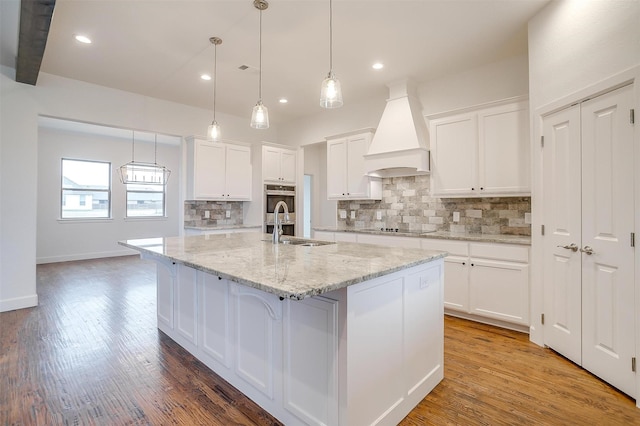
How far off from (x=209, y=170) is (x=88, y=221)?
4492mm

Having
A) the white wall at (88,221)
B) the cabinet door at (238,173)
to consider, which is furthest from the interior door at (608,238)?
the white wall at (88,221)

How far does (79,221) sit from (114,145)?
1.98m

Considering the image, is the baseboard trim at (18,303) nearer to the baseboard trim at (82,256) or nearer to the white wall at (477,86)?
the baseboard trim at (82,256)

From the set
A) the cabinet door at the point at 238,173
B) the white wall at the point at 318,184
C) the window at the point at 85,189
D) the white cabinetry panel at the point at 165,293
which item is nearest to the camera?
the white cabinetry panel at the point at 165,293

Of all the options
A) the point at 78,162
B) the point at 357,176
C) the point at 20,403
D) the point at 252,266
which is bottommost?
the point at 20,403

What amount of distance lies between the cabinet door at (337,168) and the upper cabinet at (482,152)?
4.67ft

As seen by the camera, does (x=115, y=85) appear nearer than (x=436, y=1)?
No

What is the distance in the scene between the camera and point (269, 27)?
2953mm

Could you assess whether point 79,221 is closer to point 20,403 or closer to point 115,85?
point 115,85

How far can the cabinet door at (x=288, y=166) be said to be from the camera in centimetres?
580

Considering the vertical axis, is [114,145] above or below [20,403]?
above

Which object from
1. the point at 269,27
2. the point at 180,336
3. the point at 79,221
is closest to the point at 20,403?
the point at 180,336

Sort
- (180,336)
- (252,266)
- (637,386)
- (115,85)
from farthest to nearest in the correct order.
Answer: (115,85), (180,336), (637,386), (252,266)

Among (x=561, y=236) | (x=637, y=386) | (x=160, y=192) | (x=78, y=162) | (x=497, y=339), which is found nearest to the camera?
(x=637, y=386)
